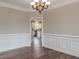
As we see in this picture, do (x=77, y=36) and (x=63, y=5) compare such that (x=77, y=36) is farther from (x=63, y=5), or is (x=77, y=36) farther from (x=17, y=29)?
(x=17, y=29)

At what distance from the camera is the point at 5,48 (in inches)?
186

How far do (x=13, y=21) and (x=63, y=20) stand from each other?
3.08 meters

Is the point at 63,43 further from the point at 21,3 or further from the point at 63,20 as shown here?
the point at 21,3

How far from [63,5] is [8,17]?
3.30 metres

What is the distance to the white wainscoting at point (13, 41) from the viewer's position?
4.62 metres

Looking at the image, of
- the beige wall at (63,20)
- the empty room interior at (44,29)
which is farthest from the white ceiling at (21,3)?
the beige wall at (63,20)

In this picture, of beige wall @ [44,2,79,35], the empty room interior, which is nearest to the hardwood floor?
the empty room interior

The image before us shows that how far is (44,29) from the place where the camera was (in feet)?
18.7

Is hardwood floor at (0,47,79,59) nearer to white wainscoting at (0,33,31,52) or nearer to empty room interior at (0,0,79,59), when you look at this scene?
empty room interior at (0,0,79,59)

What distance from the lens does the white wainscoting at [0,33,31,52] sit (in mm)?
4625

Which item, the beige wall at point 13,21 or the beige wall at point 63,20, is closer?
the beige wall at point 63,20

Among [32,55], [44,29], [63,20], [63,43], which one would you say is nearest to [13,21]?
[44,29]

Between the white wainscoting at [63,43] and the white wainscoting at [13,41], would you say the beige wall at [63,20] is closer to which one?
the white wainscoting at [63,43]

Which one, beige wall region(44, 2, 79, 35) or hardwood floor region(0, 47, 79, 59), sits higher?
beige wall region(44, 2, 79, 35)
